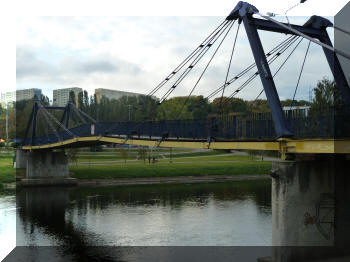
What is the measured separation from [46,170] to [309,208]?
4421 centimetres

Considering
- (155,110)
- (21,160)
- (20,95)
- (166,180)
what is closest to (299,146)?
(166,180)

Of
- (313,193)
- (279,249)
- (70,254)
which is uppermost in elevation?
(313,193)

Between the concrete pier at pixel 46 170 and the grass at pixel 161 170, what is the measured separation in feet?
6.01

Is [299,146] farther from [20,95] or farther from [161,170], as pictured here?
[20,95]

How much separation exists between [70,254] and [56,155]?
35385 mm

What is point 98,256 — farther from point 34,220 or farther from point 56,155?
point 56,155

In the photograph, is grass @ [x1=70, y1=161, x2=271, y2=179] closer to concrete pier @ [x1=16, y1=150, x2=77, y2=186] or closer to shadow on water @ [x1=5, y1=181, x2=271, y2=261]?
concrete pier @ [x1=16, y1=150, x2=77, y2=186]

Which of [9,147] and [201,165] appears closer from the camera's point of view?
[201,165]

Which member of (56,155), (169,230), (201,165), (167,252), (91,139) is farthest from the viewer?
(201,165)

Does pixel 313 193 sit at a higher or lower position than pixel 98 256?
higher

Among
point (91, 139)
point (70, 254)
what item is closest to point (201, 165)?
point (91, 139)

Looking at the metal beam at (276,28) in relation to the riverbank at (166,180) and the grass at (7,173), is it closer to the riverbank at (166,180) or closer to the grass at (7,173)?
the riverbank at (166,180)

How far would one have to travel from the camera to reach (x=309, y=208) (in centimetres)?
1681

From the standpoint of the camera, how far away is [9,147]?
87750 millimetres
